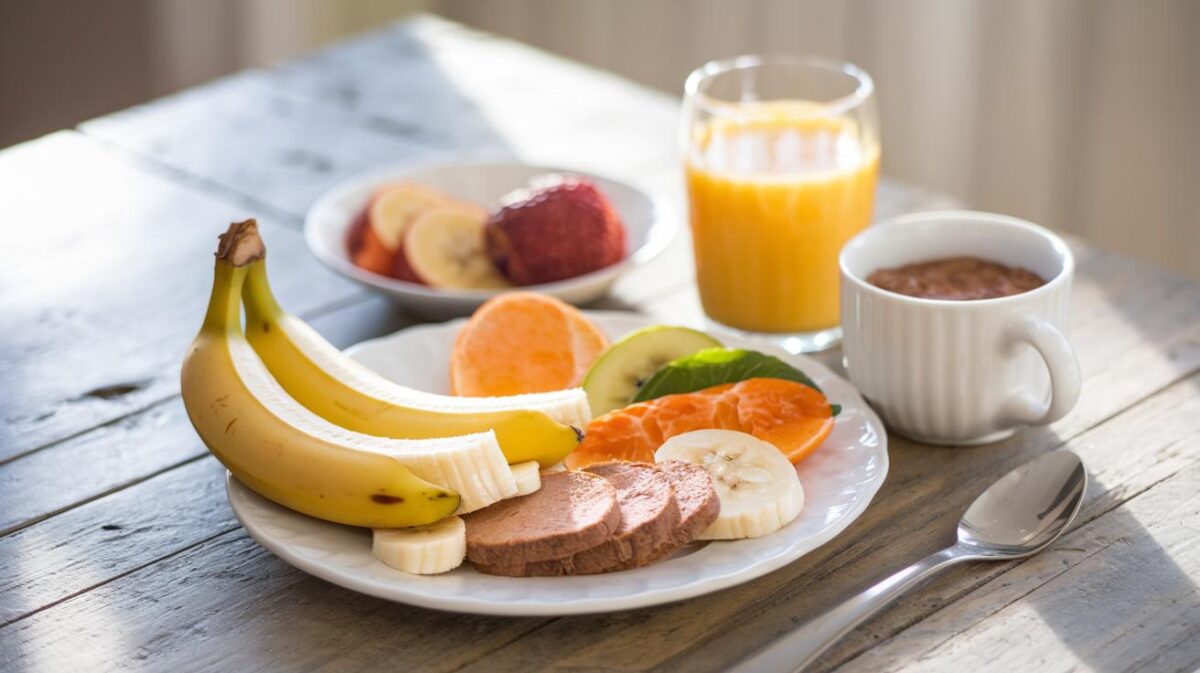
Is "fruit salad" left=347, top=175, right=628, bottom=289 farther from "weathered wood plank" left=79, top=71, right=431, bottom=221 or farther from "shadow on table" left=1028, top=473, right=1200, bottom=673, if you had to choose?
"shadow on table" left=1028, top=473, right=1200, bottom=673

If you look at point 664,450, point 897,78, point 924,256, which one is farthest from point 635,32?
point 664,450

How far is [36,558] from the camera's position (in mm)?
935

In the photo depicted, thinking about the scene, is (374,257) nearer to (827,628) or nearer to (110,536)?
(110,536)

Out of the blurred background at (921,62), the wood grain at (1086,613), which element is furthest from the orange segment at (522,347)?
the blurred background at (921,62)

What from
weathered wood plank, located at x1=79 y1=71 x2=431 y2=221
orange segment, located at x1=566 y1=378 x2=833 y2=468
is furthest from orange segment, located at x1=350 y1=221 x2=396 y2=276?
orange segment, located at x1=566 y1=378 x2=833 y2=468

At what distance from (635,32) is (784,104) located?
219 centimetres

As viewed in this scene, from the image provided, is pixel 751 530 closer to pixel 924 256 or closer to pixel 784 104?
pixel 924 256

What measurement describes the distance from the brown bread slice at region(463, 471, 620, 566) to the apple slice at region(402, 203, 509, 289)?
45 cm

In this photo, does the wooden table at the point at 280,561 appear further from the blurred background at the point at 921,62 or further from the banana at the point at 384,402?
the blurred background at the point at 921,62

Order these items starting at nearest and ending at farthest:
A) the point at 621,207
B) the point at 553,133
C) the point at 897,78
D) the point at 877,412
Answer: the point at 877,412
the point at 621,207
the point at 553,133
the point at 897,78

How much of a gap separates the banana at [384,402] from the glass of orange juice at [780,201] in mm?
344

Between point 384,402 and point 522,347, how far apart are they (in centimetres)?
19

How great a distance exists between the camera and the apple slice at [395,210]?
1330 millimetres

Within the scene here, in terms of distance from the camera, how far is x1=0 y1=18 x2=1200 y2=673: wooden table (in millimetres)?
815
